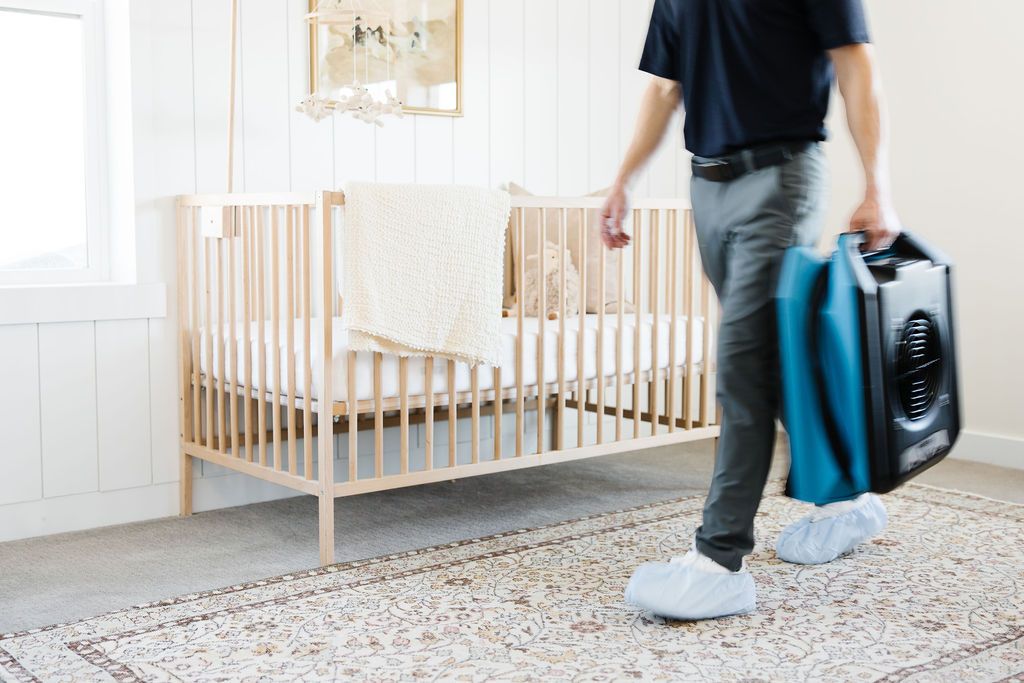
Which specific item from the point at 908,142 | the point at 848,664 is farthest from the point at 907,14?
the point at 848,664

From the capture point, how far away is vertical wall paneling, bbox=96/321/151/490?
257 cm

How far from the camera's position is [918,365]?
5.85ft

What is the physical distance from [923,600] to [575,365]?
99 centimetres

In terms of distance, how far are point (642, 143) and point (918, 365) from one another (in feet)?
2.10

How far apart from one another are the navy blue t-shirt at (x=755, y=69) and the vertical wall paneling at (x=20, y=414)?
1.57 metres

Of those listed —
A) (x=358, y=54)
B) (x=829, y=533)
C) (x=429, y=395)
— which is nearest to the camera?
(x=829, y=533)

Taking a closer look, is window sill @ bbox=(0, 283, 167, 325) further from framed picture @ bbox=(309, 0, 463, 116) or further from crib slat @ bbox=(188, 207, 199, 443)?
framed picture @ bbox=(309, 0, 463, 116)

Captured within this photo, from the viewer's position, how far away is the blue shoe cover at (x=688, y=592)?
183 centimetres

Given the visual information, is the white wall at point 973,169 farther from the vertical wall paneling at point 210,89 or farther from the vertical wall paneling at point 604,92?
the vertical wall paneling at point 210,89

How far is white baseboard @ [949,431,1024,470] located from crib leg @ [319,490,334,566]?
1.98m

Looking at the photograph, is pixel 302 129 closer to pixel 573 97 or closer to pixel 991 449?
pixel 573 97

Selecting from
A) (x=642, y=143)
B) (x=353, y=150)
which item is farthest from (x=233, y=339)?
(x=642, y=143)

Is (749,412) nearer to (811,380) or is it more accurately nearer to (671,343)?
(811,380)

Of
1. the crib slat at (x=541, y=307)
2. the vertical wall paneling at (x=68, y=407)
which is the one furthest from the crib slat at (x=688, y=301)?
the vertical wall paneling at (x=68, y=407)
